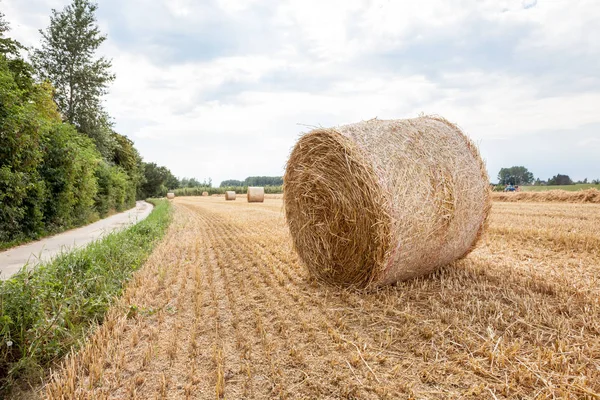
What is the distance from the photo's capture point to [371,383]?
8.73 ft

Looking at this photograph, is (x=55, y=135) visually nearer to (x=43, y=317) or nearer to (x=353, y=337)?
(x=43, y=317)

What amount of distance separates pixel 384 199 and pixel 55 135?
11957mm

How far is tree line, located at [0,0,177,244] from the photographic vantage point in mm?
8484

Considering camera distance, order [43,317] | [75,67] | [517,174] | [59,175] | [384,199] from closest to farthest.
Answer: [43,317]
[384,199]
[59,175]
[75,67]
[517,174]

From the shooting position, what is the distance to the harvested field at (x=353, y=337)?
8.59 feet

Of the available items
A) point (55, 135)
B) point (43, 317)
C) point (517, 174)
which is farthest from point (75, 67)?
point (517, 174)

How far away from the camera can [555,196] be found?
15914 mm

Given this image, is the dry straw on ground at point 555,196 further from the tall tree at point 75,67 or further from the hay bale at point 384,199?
the tall tree at point 75,67

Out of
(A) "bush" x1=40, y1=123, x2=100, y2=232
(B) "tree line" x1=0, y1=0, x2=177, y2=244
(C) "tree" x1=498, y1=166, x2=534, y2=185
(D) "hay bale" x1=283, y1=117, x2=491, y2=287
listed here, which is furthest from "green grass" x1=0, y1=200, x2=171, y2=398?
(C) "tree" x1=498, y1=166, x2=534, y2=185

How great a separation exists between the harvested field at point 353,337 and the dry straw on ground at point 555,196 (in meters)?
11.2

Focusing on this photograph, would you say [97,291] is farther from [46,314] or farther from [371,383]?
[371,383]

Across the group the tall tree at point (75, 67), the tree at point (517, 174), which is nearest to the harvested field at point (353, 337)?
the tall tree at point (75, 67)

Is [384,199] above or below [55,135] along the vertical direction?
below

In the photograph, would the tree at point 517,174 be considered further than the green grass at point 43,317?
Yes
